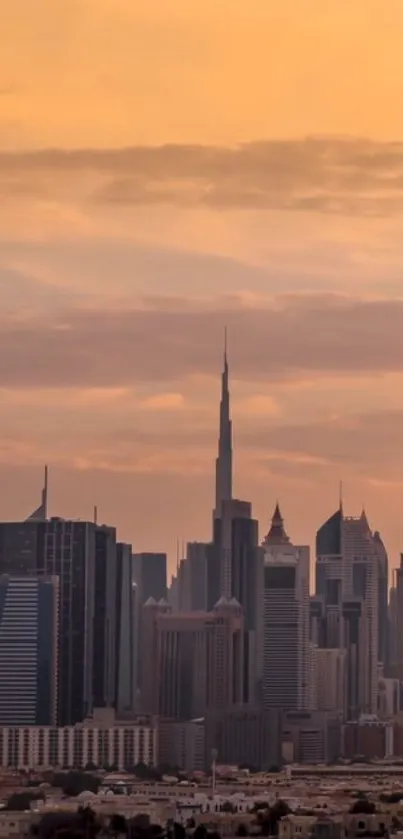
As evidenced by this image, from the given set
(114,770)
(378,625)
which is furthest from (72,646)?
(378,625)

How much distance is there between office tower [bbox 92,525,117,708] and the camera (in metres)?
126

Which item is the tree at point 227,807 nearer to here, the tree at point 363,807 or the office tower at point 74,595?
the tree at point 363,807

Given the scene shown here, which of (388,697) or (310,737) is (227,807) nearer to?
(310,737)

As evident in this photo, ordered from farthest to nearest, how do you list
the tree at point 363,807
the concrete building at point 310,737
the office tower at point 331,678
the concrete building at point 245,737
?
the office tower at point 331,678, the concrete building at point 310,737, the concrete building at point 245,737, the tree at point 363,807

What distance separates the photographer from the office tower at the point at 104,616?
12625 cm

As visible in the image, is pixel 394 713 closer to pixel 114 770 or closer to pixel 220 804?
pixel 114 770

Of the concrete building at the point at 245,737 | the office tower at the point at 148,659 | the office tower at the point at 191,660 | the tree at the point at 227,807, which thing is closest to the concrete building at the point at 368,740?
the concrete building at the point at 245,737

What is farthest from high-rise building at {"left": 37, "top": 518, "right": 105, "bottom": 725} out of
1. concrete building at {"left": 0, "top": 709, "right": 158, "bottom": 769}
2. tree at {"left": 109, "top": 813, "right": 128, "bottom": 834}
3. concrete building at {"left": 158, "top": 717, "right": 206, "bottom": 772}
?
tree at {"left": 109, "top": 813, "right": 128, "bottom": 834}

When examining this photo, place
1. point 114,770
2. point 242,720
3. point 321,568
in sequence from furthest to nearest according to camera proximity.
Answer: point 321,568 → point 242,720 → point 114,770

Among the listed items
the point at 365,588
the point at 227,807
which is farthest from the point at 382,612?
the point at 227,807

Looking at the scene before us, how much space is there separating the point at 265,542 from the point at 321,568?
13.2 meters

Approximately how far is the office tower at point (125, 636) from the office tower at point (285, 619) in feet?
19.7

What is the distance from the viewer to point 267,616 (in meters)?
140

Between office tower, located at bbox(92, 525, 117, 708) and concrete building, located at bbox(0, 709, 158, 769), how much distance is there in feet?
27.6
